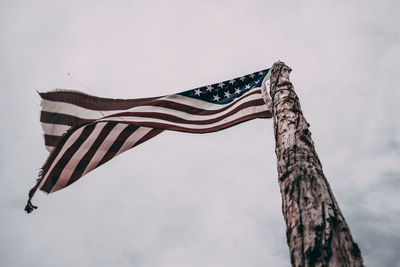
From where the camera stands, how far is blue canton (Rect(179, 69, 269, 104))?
664 centimetres

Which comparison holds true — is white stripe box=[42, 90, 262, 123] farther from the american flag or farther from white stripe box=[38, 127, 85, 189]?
white stripe box=[38, 127, 85, 189]

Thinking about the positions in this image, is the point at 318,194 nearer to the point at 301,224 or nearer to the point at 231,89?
the point at 301,224

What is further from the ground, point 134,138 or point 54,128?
point 134,138

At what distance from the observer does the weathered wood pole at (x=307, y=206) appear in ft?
7.76

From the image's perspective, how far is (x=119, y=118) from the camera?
5.95 m

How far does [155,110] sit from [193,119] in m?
0.85

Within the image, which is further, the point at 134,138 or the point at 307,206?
the point at 134,138

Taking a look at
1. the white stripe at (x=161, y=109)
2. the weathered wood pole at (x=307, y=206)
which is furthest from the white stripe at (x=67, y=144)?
the weathered wood pole at (x=307, y=206)

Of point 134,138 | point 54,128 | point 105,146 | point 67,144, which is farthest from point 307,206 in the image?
point 54,128

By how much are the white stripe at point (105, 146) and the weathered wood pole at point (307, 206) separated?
3483 mm

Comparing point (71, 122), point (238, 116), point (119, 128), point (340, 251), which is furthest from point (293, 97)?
point (71, 122)

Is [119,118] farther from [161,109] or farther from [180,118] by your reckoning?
[180,118]

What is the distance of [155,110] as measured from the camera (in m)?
6.43

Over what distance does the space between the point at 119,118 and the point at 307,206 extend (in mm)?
4232
